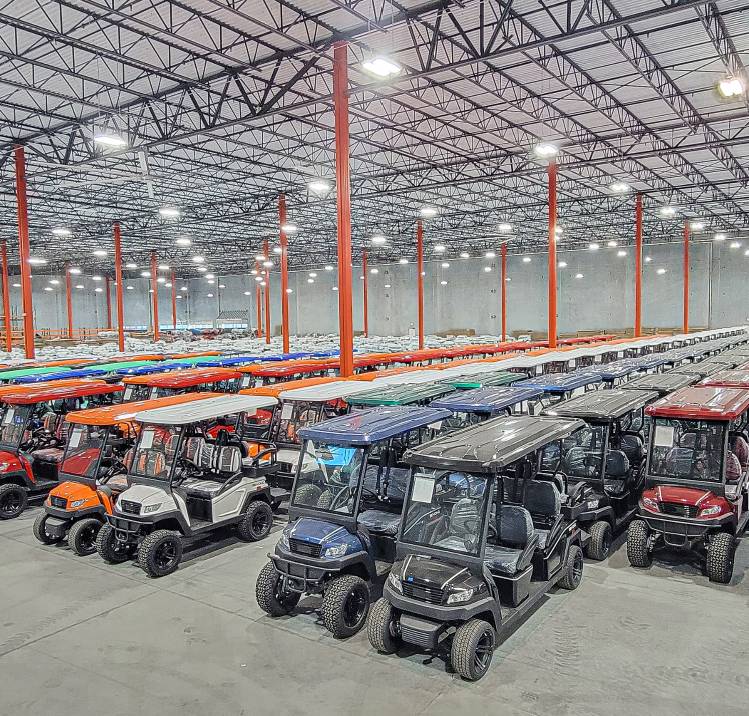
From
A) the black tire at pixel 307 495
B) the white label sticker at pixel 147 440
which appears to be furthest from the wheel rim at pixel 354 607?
the white label sticker at pixel 147 440

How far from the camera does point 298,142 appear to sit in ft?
75.8

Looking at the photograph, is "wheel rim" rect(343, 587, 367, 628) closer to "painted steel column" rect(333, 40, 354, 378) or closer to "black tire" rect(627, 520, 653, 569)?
"black tire" rect(627, 520, 653, 569)

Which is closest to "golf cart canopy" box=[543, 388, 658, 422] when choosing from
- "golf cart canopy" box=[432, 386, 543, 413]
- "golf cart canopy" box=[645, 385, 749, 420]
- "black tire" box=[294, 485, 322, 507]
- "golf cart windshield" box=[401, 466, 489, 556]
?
"golf cart canopy" box=[645, 385, 749, 420]

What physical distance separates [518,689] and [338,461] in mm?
2984

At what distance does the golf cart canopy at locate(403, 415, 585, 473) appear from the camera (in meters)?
5.82

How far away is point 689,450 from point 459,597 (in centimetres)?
498

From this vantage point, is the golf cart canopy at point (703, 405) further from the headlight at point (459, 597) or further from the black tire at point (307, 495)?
the black tire at point (307, 495)

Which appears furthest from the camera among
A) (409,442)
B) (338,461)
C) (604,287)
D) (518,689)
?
(604,287)

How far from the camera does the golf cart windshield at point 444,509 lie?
593cm

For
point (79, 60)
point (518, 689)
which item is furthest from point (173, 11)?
point (518, 689)

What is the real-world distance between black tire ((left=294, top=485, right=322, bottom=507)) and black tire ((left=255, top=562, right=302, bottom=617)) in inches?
30.0

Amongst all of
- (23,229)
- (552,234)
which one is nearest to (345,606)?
(23,229)

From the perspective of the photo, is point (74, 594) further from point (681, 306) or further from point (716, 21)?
point (681, 306)

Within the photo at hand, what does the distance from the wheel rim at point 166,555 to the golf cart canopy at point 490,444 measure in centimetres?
400
